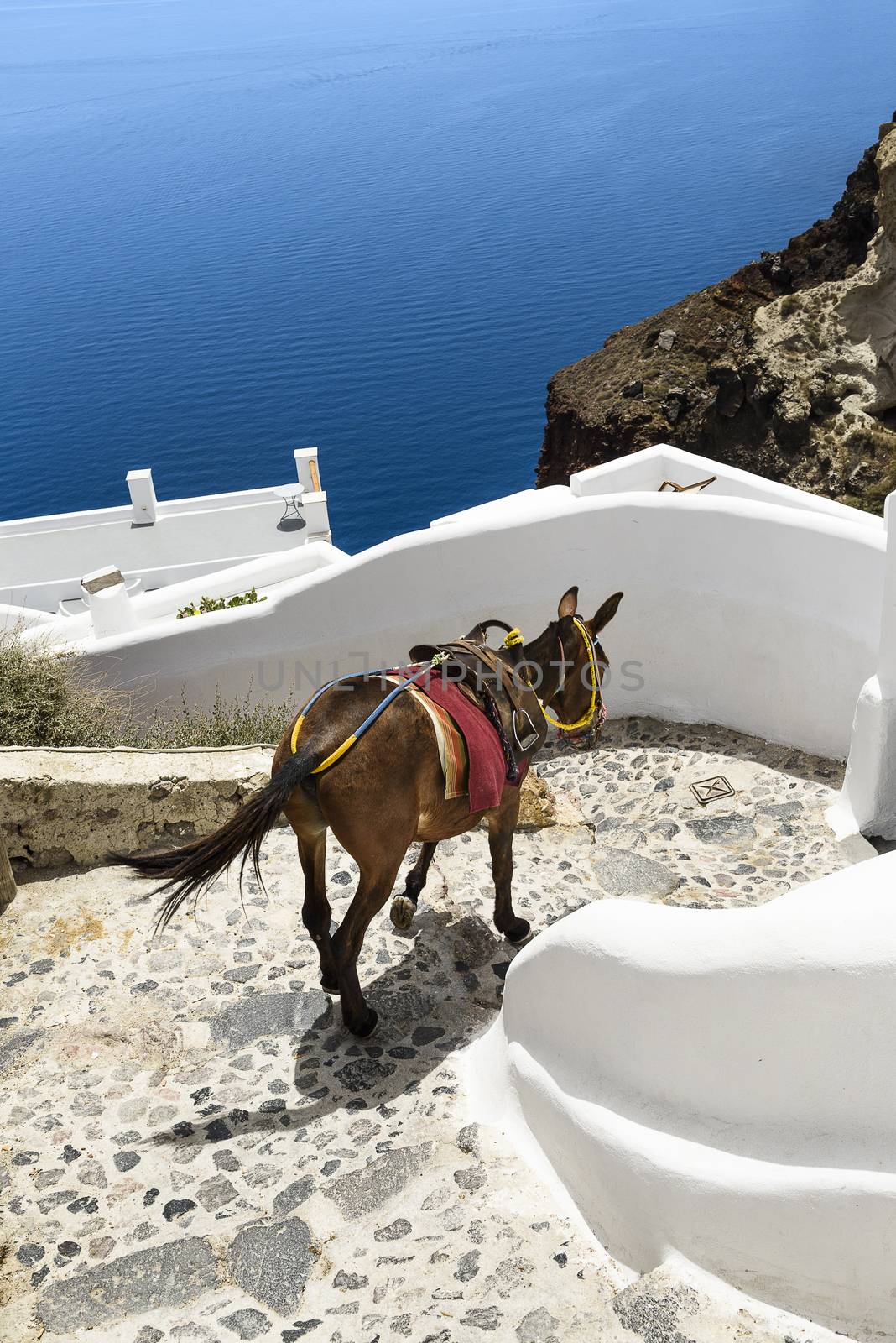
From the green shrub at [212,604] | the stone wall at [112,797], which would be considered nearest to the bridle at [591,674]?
the stone wall at [112,797]

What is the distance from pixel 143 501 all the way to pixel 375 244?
212 feet

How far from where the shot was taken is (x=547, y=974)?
409 cm

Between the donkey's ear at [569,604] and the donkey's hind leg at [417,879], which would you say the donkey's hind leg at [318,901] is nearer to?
the donkey's hind leg at [417,879]

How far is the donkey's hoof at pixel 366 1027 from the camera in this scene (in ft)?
18.0

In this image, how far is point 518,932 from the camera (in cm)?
637

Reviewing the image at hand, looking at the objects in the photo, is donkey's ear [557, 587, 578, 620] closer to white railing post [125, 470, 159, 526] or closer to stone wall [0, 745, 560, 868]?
stone wall [0, 745, 560, 868]

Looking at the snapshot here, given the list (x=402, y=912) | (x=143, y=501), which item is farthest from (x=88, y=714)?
(x=143, y=501)

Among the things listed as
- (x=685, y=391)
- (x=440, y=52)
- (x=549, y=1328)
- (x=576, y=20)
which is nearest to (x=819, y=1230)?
(x=549, y=1328)

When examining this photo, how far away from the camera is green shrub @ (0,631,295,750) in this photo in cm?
746

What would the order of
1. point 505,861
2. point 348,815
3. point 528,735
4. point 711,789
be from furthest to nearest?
point 711,789 → point 505,861 → point 528,735 → point 348,815

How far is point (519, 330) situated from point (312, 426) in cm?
1480

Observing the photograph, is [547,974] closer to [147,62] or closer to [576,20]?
[147,62]

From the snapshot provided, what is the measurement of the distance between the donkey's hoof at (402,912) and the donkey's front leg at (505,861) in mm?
497

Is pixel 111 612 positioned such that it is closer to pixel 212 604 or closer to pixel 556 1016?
pixel 212 604
